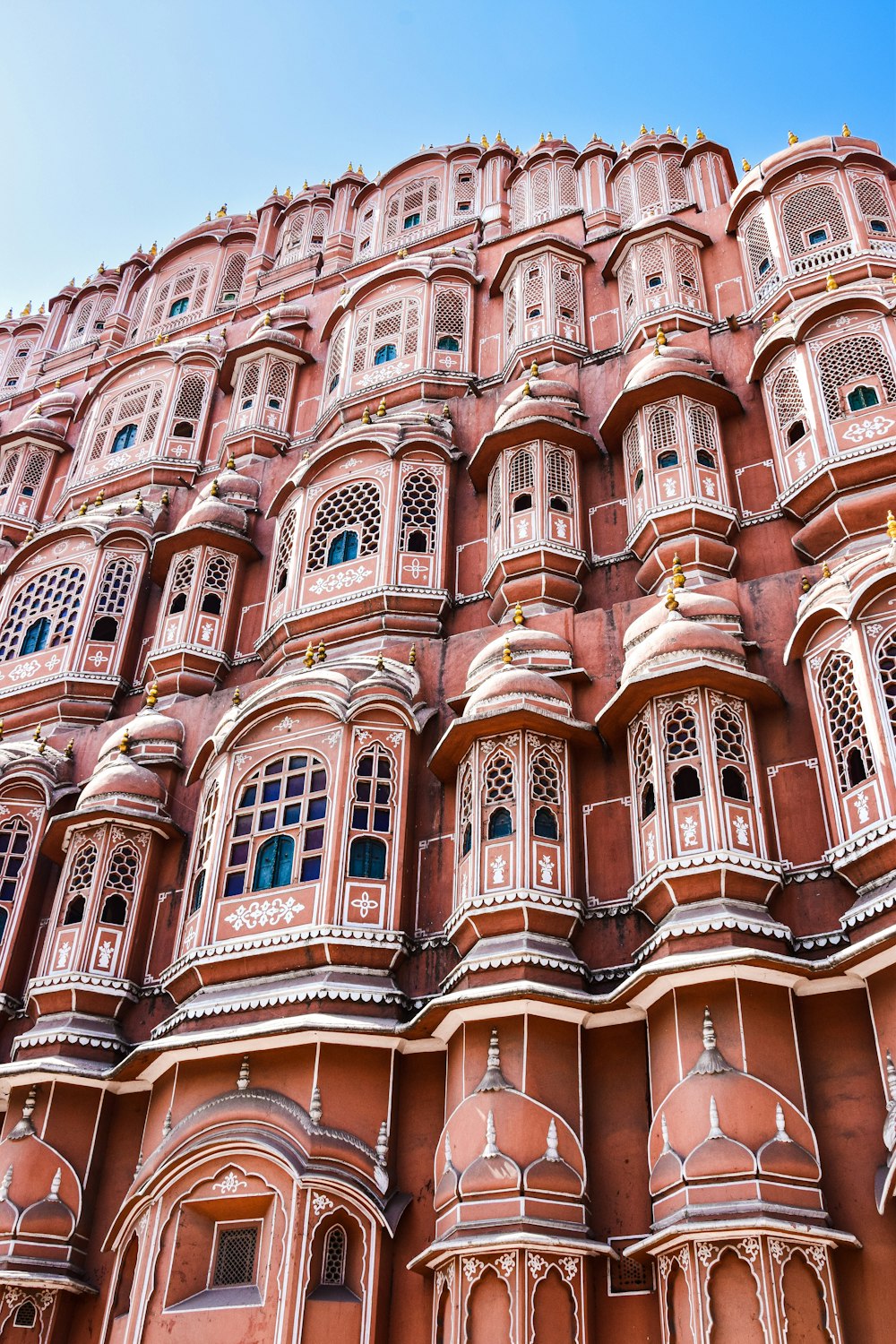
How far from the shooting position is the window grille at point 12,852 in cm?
1755

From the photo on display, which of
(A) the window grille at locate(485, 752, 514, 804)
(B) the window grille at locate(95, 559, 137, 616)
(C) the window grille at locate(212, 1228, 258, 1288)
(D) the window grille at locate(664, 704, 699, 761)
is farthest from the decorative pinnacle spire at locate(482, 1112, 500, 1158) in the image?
(B) the window grille at locate(95, 559, 137, 616)

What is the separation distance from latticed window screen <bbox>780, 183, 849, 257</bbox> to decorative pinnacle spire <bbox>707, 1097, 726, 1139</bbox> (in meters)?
14.5

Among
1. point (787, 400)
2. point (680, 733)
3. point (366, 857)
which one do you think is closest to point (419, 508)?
point (787, 400)

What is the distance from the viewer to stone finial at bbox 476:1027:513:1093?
1203 cm

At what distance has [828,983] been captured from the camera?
11.7m

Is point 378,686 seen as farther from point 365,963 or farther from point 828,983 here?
point 828,983

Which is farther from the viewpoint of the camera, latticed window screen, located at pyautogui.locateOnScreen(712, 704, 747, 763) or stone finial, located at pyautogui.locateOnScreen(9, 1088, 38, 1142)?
stone finial, located at pyautogui.locateOnScreen(9, 1088, 38, 1142)

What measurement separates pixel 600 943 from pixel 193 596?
1062 cm

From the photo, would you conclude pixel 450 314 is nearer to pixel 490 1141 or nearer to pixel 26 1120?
pixel 26 1120

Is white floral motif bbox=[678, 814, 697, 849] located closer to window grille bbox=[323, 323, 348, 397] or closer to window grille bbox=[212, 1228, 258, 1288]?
window grille bbox=[212, 1228, 258, 1288]

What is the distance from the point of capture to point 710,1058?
11.2m

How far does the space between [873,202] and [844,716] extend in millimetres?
11498

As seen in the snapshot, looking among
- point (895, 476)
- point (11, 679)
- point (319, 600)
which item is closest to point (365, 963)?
point (319, 600)

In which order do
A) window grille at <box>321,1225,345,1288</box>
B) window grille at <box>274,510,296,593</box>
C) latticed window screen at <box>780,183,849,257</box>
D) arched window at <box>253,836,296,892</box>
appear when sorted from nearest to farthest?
1. window grille at <box>321,1225,345,1288</box>
2. arched window at <box>253,836,296,892</box>
3. latticed window screen at <box>780,183,849,257</box>
4. window grille at <box>274,510,296,593</box>
